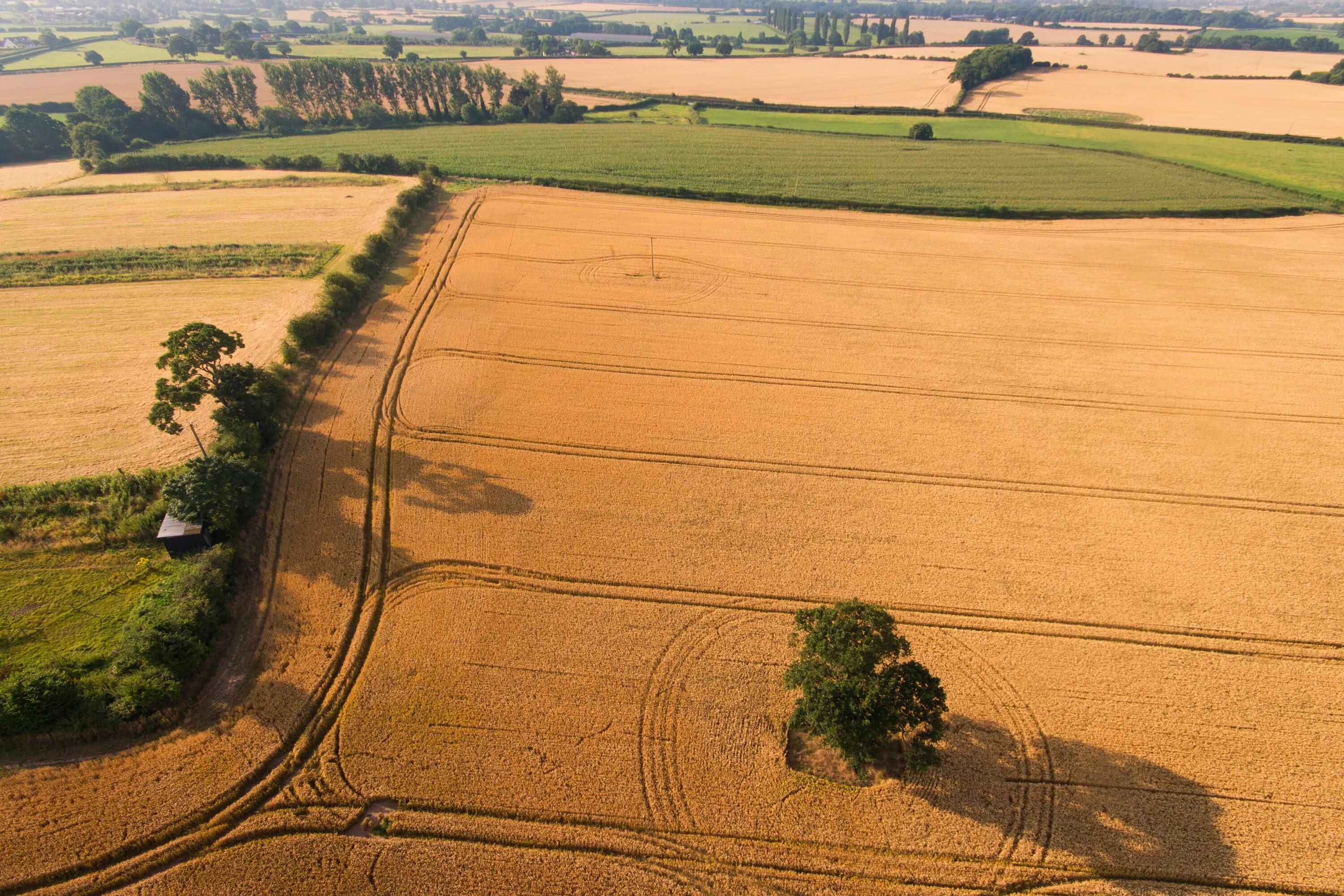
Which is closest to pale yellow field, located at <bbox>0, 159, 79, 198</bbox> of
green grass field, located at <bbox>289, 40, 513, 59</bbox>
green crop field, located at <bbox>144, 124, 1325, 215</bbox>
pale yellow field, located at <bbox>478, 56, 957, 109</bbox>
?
green crop field, located at <bbox>144, 124, 1325, 215</bbox>

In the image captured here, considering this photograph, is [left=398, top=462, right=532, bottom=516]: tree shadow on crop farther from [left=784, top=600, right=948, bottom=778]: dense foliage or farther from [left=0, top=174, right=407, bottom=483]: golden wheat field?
[left=784, top=600, right=948, bottom=778]: dense foliage

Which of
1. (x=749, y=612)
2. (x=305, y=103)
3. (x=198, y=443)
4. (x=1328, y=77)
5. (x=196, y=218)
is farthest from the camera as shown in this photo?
(x=1328, y=77)

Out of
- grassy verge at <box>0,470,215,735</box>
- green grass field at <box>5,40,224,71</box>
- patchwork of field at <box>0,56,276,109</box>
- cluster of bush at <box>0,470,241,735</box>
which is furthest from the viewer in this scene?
green grass field at <box>5,40,224,71</box>

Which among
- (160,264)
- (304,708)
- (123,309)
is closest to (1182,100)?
(160,264)

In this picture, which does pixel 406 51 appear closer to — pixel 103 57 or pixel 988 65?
pixel 103 57

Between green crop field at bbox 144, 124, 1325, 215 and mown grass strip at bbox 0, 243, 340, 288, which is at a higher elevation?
green crop field at bbox 144, 124, 1325, 215

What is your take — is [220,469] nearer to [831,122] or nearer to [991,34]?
[831,122]

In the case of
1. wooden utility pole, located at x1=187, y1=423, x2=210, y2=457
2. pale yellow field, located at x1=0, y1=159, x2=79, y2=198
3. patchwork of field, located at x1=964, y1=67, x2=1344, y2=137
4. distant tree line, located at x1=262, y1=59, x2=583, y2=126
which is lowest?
wooden utility pole, located at x1=187, y1=423, x2=210, y2=457
